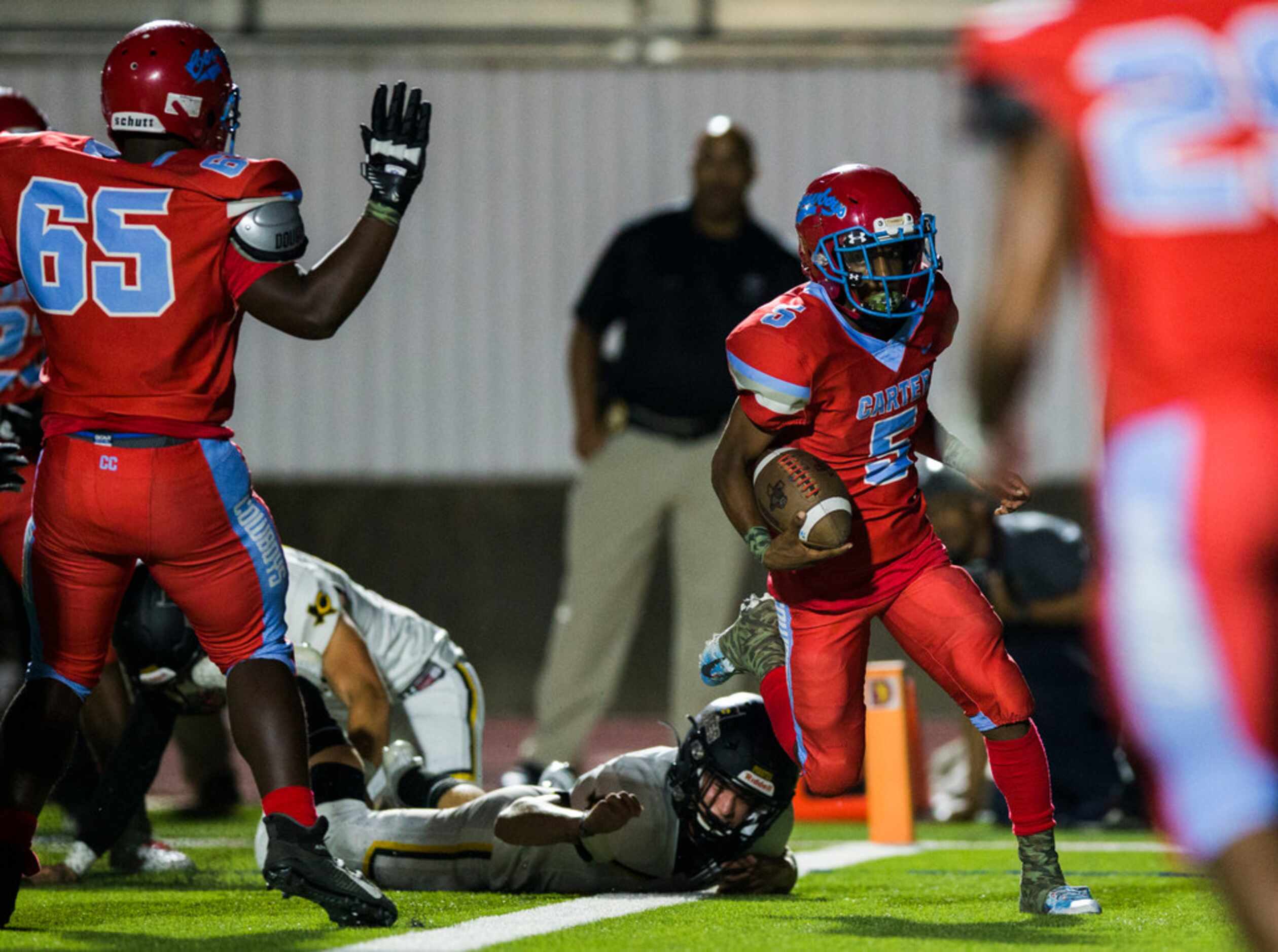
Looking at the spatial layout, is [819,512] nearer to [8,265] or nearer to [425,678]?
[425,678]

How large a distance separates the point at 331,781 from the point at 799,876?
132cm

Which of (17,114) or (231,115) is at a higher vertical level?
(17,114)

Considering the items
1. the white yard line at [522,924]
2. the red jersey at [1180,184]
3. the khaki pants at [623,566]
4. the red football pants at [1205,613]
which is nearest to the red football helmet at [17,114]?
the khaki pants at [623,566]

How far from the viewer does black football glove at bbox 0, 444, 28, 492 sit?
13.6 feet

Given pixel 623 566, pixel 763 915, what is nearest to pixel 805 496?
pixel 763 915

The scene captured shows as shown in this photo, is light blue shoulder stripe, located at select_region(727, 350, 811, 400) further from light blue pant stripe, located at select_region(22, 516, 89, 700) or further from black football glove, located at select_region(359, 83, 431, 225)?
light blue pant stripe, located at select_region(22, 516, 89, 700)

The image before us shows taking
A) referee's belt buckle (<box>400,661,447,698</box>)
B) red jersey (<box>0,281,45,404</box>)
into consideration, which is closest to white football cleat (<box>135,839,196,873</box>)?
referee's belt buckle (<box>400,661,447,698</box>)

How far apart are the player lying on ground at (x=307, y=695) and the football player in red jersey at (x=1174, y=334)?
107 inches

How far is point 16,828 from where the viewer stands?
3.59 m

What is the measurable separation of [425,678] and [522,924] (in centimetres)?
141

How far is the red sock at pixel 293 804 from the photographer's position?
3.51 m

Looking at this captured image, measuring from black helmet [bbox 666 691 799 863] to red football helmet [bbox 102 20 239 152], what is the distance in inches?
65.3

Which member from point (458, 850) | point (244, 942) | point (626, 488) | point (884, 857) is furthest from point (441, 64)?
point (244, 942)

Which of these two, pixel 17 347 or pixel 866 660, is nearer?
pixel 866 660
